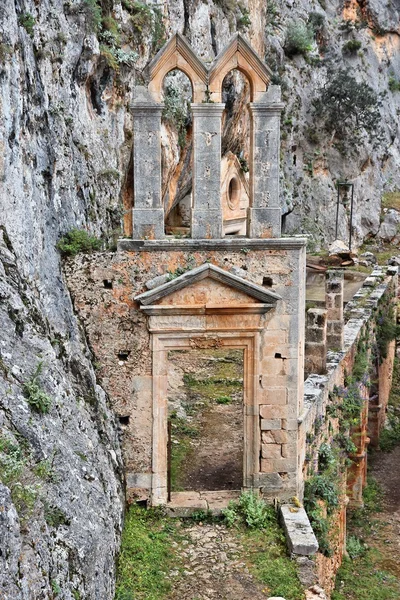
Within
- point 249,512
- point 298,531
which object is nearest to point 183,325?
point 249,512

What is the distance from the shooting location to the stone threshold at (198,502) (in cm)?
887

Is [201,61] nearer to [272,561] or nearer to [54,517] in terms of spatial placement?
[54,517]

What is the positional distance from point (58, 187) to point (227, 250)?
2.76 m

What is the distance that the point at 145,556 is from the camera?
7.66 metres

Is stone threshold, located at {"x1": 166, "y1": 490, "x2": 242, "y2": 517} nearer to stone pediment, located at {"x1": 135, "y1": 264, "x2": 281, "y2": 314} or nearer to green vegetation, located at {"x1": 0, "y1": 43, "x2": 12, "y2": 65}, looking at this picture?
stone pediment, located at {"x1": 135, "y1": 264, "x2": 281, "y2": 314}

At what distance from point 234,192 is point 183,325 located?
1815 centimetres

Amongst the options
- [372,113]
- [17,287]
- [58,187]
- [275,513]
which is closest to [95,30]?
[58,187]

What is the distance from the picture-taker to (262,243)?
8.58 meters

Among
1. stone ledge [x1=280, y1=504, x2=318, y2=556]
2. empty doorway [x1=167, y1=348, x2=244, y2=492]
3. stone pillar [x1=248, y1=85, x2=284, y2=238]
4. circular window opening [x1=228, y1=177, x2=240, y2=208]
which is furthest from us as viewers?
circular window opening [x1=228, y1=177, x2=240, y2=208]

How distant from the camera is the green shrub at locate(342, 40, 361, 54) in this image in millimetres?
40812

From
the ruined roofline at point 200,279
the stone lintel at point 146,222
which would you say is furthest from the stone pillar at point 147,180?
the ruined roofline at point 200,279

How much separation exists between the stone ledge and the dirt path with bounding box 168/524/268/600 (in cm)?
64

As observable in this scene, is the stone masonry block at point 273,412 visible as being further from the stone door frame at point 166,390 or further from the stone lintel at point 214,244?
the stone lintel at point 214,244

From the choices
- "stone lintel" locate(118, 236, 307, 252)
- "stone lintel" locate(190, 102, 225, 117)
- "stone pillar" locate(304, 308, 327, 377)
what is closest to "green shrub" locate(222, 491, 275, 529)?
"stone lintel" locate(118, 236, 307, 252)
